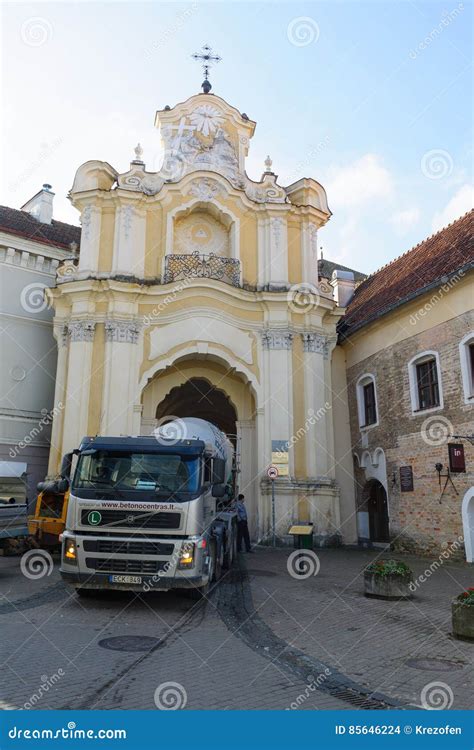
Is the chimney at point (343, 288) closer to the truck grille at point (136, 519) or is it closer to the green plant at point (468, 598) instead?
the truck grille at point (136, 519)

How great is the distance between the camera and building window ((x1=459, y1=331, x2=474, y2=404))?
1602 centimetres

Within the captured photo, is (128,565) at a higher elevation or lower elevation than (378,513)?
lower

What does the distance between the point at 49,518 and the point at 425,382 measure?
11.7 metres

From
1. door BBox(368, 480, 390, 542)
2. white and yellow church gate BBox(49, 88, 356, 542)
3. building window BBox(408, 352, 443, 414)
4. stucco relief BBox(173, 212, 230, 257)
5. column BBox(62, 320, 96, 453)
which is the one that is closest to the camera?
building window BBox(408, 352, 443, 414)

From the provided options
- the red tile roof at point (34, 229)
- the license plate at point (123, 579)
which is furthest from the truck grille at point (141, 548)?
the red tile roof at point (34, 229)

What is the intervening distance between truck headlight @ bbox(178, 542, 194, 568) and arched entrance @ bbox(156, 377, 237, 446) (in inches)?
529

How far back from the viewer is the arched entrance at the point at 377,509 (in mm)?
20859

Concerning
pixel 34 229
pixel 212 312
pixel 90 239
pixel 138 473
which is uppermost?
pixel 34 229

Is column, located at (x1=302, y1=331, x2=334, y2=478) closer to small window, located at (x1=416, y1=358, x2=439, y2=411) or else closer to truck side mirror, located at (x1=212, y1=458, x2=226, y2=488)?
small window, located at (x1=416, y1=358, x2=439, y2=411)

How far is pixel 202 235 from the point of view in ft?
77.4

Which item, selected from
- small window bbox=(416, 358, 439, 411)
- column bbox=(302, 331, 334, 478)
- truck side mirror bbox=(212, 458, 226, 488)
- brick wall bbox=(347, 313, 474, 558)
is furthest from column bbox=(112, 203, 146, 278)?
truck side mirror bbox=(212, 458, 226, 488)

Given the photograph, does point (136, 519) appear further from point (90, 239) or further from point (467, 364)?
point (90, 239)

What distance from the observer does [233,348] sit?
21547 millimetres

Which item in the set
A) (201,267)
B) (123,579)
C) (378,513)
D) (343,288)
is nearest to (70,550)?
(123,579)
